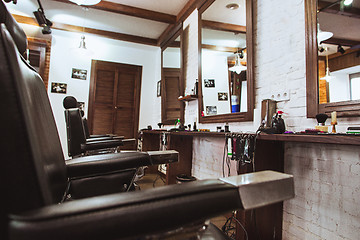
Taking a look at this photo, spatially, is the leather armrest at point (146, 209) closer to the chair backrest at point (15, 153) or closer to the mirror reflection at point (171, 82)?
the chair backrest at point (15, 153)

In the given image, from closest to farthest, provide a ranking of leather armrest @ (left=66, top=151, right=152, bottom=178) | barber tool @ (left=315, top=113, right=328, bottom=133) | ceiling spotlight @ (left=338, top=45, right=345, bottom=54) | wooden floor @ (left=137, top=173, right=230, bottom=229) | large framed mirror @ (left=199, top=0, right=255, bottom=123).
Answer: leather armrest @ (left=66, top=151, right=152, bottom=178) < barber tool @ (left=315, top=113, right=328, bottom=133) < ceiling spotlight @ (left=338, top=45, right=345, bottom=54) < large framed mirror @ (left=199, top=0, right=255, bottom=123) < wooden floor @ (left=137, top=173, right=230, bottom=229)

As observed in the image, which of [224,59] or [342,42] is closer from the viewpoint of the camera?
[342,42]

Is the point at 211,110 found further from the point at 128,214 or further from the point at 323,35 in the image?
the point at 128,214

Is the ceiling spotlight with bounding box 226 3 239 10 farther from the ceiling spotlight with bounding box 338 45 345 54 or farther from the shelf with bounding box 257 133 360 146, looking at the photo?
the shelf with bounding box 257 133 360 146

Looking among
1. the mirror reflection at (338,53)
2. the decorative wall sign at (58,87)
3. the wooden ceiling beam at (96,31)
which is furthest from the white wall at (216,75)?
the decorative wall sign at (58,87)

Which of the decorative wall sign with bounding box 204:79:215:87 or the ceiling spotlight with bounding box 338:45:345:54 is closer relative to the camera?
the ceiling spotlight with bounding box 338:45:345:54

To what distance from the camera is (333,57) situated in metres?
1.44

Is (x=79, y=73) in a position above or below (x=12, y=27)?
above

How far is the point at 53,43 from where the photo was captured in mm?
4859

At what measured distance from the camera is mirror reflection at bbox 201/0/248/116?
2299 mm

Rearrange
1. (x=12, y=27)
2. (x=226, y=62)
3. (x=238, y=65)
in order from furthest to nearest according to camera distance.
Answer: (x=226, y=62)
(x=238, y=65)
(x=12, y=27)

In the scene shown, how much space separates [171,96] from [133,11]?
193 centimetres

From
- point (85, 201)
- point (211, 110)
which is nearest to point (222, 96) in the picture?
point (211, 110)

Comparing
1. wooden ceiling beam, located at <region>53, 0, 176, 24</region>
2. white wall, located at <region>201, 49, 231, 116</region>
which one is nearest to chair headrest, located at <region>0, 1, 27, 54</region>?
white wall, located at <region>201, 49, 231, 116</region>
